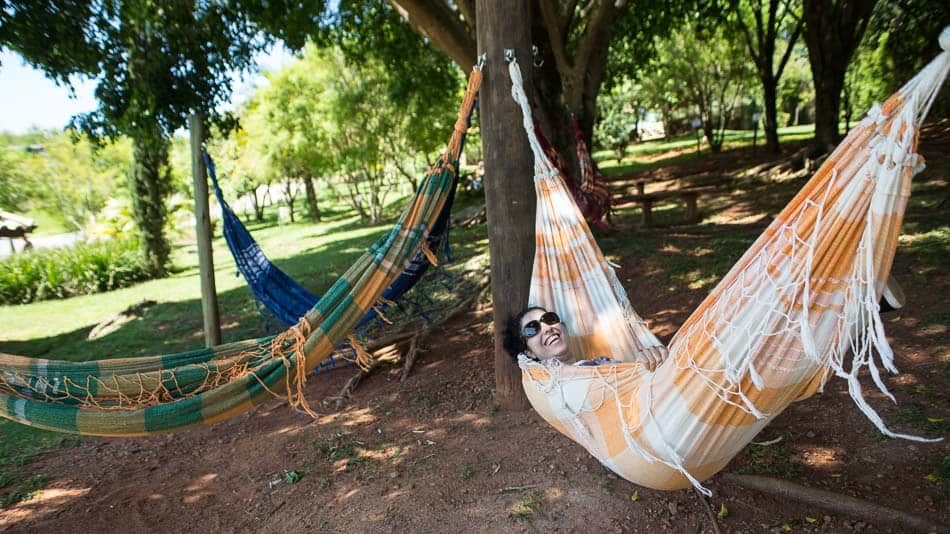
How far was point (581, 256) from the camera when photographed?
2139 mm

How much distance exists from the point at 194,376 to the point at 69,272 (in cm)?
789

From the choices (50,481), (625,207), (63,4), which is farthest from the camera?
(625,207)

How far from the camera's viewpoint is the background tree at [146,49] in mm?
3633

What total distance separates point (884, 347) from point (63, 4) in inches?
178

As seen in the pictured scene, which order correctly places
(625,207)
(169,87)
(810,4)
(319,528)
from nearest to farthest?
(319,528), (169,87), (810,4), (625,207)

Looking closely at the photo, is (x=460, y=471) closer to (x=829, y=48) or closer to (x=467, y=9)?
(x=467, y=9)

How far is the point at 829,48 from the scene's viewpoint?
7000mm

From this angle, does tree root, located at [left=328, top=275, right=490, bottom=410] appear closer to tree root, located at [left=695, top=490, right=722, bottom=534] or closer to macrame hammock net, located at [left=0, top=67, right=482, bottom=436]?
macrame hammock net, located at [left=0, top=67, right=482, bottom=436]

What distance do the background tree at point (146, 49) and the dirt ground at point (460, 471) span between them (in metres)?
2.20

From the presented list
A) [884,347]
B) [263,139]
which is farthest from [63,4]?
[263,139]

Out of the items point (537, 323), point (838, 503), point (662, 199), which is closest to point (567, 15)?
point (662, 199)

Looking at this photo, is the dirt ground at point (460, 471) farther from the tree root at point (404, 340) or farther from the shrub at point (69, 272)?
the shrub at point (69, 272)

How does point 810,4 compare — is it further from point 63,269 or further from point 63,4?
point 63,269

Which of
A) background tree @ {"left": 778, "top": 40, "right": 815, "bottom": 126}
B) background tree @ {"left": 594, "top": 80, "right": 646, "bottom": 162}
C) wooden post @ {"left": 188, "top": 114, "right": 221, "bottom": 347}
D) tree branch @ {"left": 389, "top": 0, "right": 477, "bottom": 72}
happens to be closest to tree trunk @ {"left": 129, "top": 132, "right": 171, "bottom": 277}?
tree branch @ {"left": 389, "top": 0, "right": 477, "bottom": 72}
